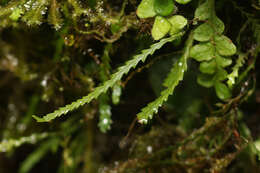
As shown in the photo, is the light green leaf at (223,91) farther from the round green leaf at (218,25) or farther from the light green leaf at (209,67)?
the round green leaf at (218,25)

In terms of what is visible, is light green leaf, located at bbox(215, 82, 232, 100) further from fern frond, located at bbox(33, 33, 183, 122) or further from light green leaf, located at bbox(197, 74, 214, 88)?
fern frond, located at bbox(33, 33, 183, 122)

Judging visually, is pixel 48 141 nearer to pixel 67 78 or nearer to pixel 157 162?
pixel 67 78

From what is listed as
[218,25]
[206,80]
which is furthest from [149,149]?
[218,25]

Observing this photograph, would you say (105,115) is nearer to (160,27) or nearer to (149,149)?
(149,149)

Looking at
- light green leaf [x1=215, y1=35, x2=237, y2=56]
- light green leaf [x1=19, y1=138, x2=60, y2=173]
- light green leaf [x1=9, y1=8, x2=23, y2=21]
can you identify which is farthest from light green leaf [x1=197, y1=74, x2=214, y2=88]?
light green leaf [x1=19, y1=138, x2=60, y2=173]

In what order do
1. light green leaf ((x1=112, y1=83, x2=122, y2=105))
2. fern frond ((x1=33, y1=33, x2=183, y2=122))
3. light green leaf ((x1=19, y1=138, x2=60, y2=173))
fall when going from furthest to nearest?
light green leaf ((x1=19, y1=138, x2=60, y2=173)) → light green leaf ((x1=112, y1=83, x2=122, y2=105)) → fern frond ((x1=33, y1=33, x2=183, y2=122))

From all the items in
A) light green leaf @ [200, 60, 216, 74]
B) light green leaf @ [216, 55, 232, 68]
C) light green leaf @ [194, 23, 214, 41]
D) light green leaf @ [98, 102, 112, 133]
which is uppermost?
Result: light green leaf @ [194, 23, 214, 41]

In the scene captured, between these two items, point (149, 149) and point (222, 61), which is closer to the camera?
point (222, 61)

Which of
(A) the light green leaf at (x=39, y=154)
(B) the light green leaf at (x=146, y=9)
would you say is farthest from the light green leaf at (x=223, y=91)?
(A) the light green leaf at (x=39, y=154)
